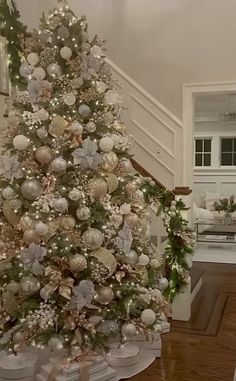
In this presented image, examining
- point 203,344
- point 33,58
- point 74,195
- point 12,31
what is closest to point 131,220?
point 74,195

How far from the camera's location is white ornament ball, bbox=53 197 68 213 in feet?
8.20

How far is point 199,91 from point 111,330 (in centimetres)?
316

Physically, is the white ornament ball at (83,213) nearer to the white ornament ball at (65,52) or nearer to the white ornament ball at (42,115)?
the white ornament ball at (42,115)

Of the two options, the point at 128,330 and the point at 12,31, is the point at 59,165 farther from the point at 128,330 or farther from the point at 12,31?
the point at 12,31

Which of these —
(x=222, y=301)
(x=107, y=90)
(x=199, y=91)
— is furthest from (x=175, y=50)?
(x=222, y=301)

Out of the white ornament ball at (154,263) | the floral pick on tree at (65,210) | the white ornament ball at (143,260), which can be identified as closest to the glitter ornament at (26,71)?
the floral pick on tree at (65,210)

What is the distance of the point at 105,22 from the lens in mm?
5379

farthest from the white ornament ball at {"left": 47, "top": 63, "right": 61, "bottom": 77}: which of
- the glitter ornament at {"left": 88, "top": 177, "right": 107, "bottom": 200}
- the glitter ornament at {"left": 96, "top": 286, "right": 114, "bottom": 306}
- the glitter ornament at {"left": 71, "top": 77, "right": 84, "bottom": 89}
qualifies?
the glitter ornament at {"left": 96, "top": 286, "right": 114, "bottom": 306}

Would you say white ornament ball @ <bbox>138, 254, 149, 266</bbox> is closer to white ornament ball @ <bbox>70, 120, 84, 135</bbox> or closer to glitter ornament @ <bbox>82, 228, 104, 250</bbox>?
glitter ornament @ <bbox>82, 228, 104, 250</bbox>

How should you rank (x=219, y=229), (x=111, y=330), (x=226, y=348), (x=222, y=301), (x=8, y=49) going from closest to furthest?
(x=111, y=330) < (x=226, y=348) < (x=8, y=49) < (x=222, y=301) < (x=219, y=229)

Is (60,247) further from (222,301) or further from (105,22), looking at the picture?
(105,22)

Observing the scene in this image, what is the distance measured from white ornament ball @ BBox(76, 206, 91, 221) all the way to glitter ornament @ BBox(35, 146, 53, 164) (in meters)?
0.36

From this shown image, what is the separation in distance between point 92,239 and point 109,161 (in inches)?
20.2

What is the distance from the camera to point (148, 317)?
108 inches
